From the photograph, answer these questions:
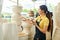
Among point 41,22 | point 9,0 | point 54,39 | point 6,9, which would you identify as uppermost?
point 9,0

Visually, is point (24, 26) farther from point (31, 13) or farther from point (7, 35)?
point (7, 35)

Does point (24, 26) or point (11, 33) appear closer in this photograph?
point (11, 33)

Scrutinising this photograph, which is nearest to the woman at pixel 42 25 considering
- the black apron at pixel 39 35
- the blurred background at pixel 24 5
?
the black apron at pixel 39 35

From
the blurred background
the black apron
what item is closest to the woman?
the black apron

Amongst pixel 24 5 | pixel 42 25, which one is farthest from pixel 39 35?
pixel 24 5

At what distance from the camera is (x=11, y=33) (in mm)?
2008

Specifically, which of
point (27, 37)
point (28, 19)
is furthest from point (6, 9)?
point (27, 37)

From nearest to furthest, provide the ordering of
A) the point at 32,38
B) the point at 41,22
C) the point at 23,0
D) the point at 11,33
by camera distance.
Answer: the point at 11,33
the point at 41,22
the point at 32,38
the point at 23,0

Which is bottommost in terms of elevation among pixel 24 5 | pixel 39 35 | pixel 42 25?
pixel 39 35

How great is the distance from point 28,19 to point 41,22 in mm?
270

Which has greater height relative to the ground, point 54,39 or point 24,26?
point 24,26

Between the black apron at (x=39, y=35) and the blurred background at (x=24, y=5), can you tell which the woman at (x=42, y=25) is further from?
the blurred background at (x=24, y=5)

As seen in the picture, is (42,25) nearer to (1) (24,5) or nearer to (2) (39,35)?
(2) (39,35)

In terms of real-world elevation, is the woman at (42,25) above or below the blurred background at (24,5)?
below
